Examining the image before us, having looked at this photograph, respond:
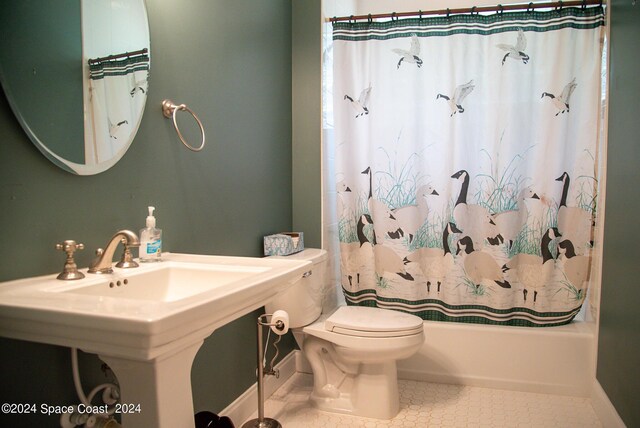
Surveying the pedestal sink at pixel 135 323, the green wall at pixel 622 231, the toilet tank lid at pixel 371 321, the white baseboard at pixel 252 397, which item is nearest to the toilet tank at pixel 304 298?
the toilet tank lid at pixel 371 321

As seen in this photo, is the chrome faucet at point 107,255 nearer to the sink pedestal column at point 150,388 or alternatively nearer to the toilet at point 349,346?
the sink pedestal column at point 150,388

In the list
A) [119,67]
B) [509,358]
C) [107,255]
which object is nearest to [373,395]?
[509,358]

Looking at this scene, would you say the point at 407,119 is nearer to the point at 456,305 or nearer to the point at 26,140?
the point at 456,305

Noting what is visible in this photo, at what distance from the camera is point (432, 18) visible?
7.70ft

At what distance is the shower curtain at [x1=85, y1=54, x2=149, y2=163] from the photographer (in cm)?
116

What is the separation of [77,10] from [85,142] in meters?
0.35

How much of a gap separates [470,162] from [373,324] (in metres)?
1.08

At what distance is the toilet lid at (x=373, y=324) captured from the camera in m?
1.89

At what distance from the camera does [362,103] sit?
8.06 feet

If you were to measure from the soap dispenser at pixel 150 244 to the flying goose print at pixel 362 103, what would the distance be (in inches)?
59.2

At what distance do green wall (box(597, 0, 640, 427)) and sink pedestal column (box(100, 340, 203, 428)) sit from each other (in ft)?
5.29

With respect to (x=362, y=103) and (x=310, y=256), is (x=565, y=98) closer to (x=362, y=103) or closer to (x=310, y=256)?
(x=362, y=103)

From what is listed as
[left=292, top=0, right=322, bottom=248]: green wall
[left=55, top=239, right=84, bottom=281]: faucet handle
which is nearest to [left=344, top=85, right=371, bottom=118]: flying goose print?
[left=292, top=0, right=322, bottom=248]: green wall

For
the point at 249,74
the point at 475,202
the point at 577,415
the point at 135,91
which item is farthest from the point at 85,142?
the point at 577,415
